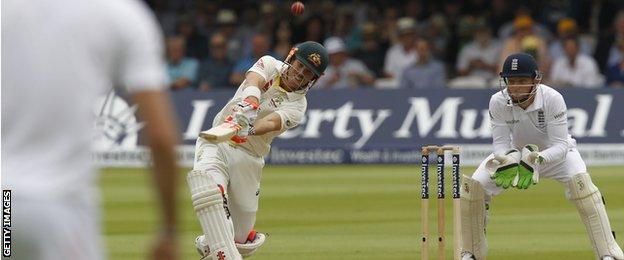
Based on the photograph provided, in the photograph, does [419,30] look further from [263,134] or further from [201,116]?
[263,134]

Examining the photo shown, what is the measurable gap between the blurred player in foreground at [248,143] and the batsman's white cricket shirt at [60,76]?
3428mm

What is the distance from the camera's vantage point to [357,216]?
10.3 meters

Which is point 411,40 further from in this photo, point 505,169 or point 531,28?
point 505,169

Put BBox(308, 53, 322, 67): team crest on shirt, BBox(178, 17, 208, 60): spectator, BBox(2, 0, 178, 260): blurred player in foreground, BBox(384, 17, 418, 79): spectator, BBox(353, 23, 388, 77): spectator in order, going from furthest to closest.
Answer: BBox(178, 17, 208, 60): spectator → BBox(353, 23, 388, 77): spectator → BBox(384, 17, 418, 79): spectator → BBox(308, 53, 322, 67): team crest on shirt → BBox(2, 0, 178, 260): blurred player in foreground

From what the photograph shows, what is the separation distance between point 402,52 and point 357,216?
20.2 feet

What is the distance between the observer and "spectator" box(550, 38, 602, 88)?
15.3 meters

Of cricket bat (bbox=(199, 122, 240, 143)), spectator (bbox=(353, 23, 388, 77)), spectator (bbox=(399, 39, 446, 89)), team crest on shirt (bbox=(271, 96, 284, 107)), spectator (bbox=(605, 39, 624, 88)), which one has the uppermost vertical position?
spectator (bbox=(353, 23, 388, 77))

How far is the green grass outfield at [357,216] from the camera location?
26.8ft

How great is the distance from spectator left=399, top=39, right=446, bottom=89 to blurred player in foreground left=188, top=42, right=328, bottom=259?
29.5 feet

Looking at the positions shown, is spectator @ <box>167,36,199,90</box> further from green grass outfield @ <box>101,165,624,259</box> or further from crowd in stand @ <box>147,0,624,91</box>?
green grass outfield @ <box>101,165,624,259</box>

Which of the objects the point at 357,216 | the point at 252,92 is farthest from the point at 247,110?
the point at 357,216

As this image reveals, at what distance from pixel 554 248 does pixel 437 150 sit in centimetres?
218

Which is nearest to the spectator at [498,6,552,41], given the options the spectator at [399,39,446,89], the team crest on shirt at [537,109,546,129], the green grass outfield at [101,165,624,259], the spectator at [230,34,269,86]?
the spectator at [399,39,446,89]

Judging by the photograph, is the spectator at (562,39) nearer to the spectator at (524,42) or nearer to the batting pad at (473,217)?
the spectator at (524,42)
